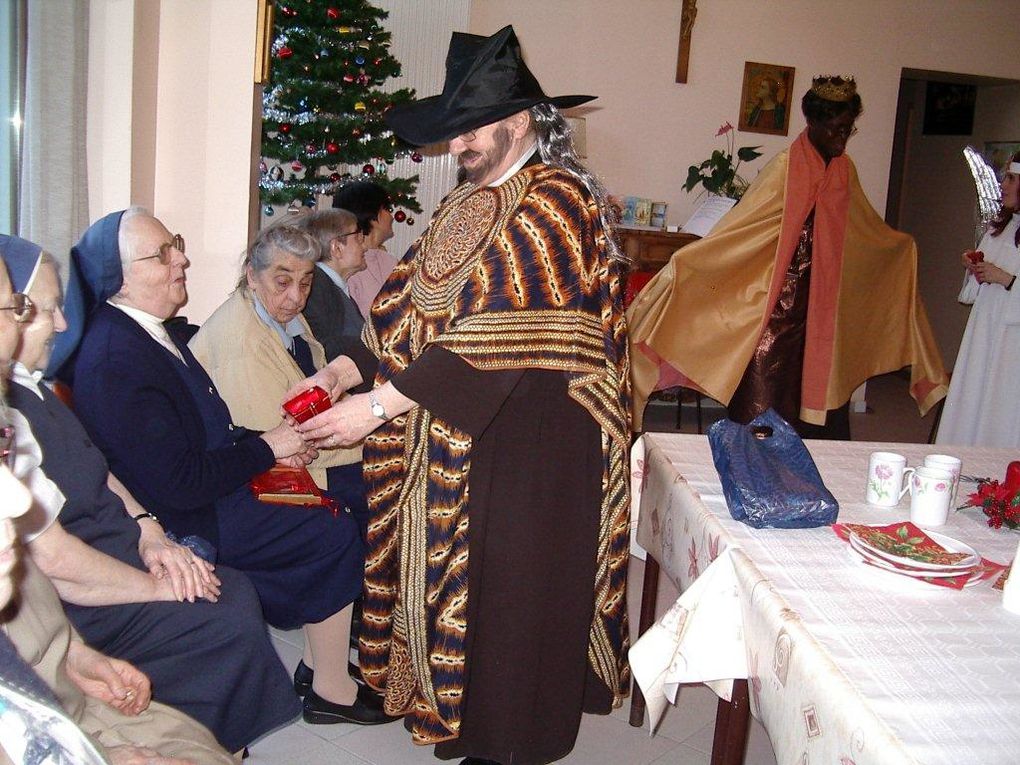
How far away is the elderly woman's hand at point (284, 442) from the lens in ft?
7.75

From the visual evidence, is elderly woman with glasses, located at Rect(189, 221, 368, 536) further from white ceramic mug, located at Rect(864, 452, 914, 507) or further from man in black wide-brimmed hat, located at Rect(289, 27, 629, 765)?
white ceramic mug, located at Rect(864, 452, 914, 507)

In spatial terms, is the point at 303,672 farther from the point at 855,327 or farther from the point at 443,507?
the point at 855,327

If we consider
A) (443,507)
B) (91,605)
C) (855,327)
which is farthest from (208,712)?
(855,327)

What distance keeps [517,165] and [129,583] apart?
1161 millimetres

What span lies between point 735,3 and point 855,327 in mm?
4301

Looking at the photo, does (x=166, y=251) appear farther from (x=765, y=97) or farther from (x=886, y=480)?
(x=765, y=97)

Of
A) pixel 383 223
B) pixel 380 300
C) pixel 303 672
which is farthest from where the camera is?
pixel 383 223

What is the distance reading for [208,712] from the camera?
1.81 m

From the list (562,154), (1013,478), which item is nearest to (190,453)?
(562,154)

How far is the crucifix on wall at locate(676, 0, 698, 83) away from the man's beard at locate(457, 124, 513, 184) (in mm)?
5438

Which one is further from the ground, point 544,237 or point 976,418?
point 544,237

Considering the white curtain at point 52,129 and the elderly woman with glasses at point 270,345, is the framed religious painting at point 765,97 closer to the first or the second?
the elderly woman with glasses at point 270,345

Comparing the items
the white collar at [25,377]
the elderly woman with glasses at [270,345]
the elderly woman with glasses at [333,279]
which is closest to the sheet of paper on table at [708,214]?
the elderly woman with glasses at [333,279]

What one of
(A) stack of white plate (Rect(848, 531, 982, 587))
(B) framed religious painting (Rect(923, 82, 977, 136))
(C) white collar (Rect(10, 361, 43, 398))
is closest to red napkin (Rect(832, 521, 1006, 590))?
(A) stack of white plate (Rect(848, 531, 982, 587))
